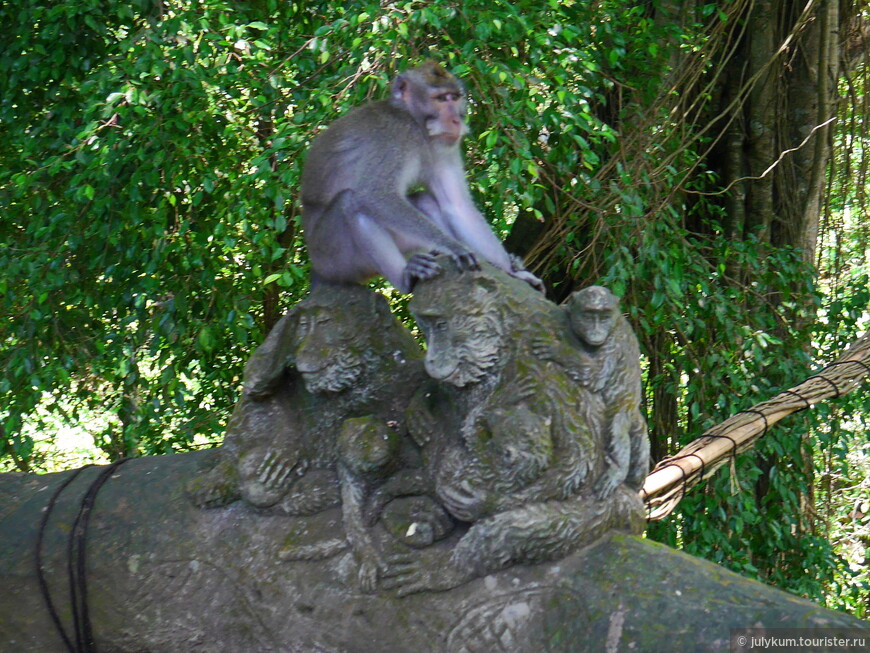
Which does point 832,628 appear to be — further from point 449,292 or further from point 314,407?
point 314,407

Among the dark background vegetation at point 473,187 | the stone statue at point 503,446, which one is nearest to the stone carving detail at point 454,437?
the stone statue at point 503,446

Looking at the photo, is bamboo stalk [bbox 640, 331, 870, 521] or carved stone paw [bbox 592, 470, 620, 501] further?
bamboo stalk [bbox 640, 331, 870, 521]

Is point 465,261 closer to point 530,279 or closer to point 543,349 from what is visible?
point 543,349

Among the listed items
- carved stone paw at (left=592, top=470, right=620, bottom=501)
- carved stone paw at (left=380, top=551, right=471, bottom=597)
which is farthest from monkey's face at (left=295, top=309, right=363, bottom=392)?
carved stone paw at (left=592, top=470, right=620, bottom=501)

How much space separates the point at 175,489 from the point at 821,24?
12.8 ft

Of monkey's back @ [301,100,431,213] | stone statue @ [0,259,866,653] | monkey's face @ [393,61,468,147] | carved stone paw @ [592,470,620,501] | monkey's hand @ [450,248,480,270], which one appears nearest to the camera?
stone statue @ [0,259,866,653]

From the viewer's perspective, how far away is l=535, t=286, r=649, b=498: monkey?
1.94 metres

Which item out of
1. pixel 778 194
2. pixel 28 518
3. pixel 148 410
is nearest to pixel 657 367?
pixel 778 194

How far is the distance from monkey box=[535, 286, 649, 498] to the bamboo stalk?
65cm

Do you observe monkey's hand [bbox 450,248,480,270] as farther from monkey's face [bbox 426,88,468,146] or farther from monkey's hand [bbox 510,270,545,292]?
monkey's face [bbox 426,88,468,146]

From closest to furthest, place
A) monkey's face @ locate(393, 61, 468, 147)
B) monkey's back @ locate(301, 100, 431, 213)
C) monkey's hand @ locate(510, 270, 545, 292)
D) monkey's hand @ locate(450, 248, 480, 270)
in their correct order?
→ monkey's hand @ locate(450, 248, 480, 270) → monkey's hand @ locate(510, 270, 545, 292) → monkey's back @ locate(301, 100, 431, 213) → monkey's face @ locate(393, 61, 468, 147)

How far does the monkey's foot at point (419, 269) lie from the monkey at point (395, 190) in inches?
3.5

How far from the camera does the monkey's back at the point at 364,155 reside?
295 centimetres

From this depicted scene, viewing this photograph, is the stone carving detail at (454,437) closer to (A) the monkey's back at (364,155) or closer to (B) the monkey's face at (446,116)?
(A) the monkey's back at (364,155)
